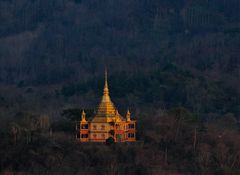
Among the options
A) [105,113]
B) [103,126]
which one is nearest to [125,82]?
[105,113]

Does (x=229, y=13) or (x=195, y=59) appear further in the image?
(x=229, y=13)

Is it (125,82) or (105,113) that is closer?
(105,113)

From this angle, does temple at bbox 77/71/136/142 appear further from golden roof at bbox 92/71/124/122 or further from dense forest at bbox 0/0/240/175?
dense forest at bbox 0/0/240/175

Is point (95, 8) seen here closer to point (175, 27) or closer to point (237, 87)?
point (175, 27)

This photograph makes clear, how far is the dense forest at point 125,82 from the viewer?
297 feet

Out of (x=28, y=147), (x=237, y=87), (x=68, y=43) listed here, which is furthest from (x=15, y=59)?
(x=28, y=147)

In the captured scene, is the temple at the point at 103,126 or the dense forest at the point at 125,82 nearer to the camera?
the dense forest at the point at 125,82

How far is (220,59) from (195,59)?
10.0 feet

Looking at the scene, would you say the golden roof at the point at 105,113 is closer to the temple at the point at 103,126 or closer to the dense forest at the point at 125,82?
the temple at the point at 103,126

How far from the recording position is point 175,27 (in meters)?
171

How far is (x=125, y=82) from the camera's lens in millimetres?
127000

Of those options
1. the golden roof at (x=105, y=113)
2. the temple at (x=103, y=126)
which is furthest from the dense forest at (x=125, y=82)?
the golden roof at (x=105, y=113)

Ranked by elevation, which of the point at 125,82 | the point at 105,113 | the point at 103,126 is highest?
the point at 125,82

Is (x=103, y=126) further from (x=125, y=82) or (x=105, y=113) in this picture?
(x=125, y=82)
